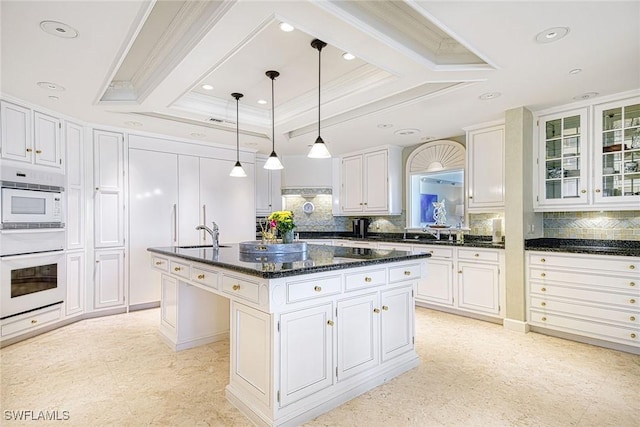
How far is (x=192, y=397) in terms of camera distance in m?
2.42

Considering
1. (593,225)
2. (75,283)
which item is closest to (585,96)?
(593,225)

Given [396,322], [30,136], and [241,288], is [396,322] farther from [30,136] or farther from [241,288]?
[30,136]

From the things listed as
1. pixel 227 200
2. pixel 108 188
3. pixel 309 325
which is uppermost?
pixel 108 188

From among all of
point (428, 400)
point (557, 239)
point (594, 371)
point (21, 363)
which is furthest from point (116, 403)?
point (557, 239)

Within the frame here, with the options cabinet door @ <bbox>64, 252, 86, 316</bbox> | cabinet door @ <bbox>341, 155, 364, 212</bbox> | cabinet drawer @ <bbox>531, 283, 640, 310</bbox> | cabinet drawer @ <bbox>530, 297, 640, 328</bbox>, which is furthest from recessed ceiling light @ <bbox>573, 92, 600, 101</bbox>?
cabinet door @ <bbox>64, 252, 86, 316</bbox>

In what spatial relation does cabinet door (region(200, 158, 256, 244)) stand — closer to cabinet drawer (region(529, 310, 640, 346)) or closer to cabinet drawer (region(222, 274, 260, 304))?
cabinet drawer (region(222, 274, 260, 304))

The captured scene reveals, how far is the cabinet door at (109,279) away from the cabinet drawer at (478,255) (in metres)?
4.31

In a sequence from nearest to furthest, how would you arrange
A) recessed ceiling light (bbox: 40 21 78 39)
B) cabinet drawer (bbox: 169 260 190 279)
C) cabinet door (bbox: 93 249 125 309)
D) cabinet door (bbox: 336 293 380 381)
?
recessed ceiling light (bbox: 40 21 78 39), cabinet door (bbox: 336 293 380 381), cabinet drawer (bbox: 169 260 190 279), cabinet door (bbox: 93 249 125 309)

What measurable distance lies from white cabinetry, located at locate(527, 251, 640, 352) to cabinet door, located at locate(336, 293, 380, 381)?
7.07 feet

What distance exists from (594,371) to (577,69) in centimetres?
239

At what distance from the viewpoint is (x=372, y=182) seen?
5.84 metres

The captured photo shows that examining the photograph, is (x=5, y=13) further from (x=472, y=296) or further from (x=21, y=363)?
(x=472, y=296)

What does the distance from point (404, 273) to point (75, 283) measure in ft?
12.6

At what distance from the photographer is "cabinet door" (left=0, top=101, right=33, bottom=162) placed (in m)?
3.38
